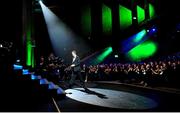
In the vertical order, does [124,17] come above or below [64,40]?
above

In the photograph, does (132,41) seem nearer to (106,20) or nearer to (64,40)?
(106,20)

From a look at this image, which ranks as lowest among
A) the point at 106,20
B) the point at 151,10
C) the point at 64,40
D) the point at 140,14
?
the point at 64,40

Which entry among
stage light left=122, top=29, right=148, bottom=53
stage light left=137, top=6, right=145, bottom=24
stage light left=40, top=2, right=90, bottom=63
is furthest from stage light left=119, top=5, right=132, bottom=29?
stage light left=40, top=2, right=90, bottom=63

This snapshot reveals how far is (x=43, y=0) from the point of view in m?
18.1

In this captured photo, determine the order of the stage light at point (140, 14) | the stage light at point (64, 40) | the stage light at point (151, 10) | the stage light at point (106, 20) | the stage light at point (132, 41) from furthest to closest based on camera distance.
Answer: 1. the stage light at point (64, 40)
2. the stage light at point (106, 20)
3. the stage light at point (140, 14)
4. the stage light at point (151, 10)
5. the stage light at point (132, 41)

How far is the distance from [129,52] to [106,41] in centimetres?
289

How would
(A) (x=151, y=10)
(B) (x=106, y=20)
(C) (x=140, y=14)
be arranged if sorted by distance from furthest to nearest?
1. (B) (x=106, y=20)
2. (C) (x=140, y=14)
3. (A) (x=151, y=10)

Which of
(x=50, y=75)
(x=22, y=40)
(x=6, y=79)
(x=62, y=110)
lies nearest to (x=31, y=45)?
(x=22, y=40)

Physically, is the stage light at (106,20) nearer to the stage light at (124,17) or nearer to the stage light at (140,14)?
the stage light at (124,17)

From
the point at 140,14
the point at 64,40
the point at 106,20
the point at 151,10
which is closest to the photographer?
the point at 151,10

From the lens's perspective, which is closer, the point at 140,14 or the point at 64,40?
the point at 140,14

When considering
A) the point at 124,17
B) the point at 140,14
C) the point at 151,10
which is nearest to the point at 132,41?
the point at 124,17

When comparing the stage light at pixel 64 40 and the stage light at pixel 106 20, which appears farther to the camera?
the stage light at pixel 64 40

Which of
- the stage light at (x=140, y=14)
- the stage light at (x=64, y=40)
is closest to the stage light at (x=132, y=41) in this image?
the stage light at (x=140, y=14)
